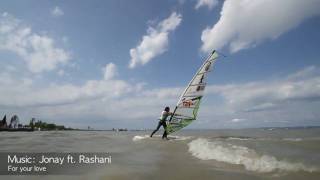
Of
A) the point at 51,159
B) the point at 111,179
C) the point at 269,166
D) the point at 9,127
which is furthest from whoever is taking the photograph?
the point at 9,127

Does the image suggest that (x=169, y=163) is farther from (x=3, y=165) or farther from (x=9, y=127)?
(x=9, y=127)

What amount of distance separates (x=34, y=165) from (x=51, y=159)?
85cm

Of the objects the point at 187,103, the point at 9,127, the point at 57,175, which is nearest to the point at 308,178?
the point at 57,175

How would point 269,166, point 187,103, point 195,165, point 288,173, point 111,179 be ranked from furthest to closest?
point 187,103
point 195,165
point 269,166
point 288,173
point 111,179

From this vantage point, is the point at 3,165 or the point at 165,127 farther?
the point at 165,127

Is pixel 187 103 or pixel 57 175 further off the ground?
pixel 187 103

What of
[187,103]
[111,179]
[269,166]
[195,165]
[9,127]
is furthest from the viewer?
[9,127]

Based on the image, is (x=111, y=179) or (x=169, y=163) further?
(x=169, y=163)

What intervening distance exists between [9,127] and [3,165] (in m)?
61.3

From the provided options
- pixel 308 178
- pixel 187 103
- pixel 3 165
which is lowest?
pixel 308 178

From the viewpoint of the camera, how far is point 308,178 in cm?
622

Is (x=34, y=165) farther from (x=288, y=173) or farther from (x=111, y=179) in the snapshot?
(x=288, y=173)

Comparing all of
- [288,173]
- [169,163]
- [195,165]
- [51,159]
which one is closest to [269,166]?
[288,173]

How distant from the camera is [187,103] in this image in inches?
695
